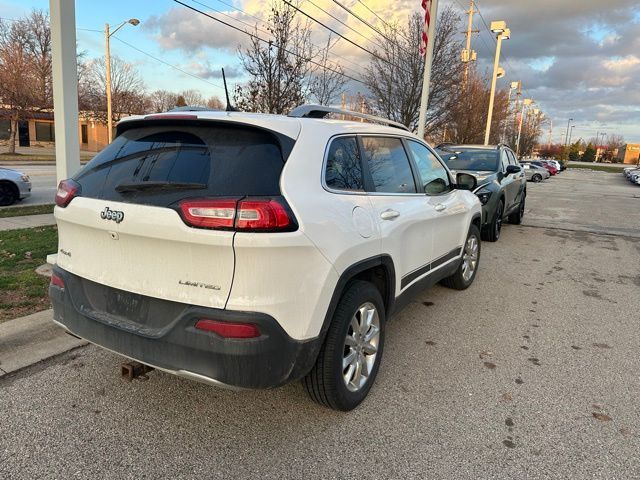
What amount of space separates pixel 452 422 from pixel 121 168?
8.38 feet

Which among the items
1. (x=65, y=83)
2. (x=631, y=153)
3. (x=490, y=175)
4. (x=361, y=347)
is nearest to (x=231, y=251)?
(x=361, y=347)

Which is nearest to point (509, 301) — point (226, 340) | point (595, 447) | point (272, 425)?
point (595, 447)

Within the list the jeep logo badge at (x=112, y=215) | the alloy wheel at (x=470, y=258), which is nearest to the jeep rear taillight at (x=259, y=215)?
the jeep logo badge at (x=112, y=215)

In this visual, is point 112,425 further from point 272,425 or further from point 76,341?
point 76,341

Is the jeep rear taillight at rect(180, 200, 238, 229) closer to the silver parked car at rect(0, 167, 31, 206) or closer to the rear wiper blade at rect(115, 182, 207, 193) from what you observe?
the rear wiper blade at rect(115, 182, 207, 193)

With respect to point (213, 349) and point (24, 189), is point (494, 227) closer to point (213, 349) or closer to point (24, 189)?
point (213, 349)

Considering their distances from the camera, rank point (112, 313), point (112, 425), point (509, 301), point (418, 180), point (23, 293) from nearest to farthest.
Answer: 1. point (112, 313)
2. point (112, 425)
3. point (418, 180)
4. point (23, 293)
5. point (509, 301)

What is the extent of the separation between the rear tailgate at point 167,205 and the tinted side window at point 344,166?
42cm

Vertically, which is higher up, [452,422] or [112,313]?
[112,313]

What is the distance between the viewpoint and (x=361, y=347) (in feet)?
10.2

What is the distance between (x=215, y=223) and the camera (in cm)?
226

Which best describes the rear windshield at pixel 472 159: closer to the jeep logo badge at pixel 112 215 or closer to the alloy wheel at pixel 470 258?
the alloy wheel at pixel 470 258

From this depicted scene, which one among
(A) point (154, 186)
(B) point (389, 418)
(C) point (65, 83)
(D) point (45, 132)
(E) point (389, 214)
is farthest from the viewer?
(D) point (45, 132)

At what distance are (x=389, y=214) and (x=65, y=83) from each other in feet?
13.4
